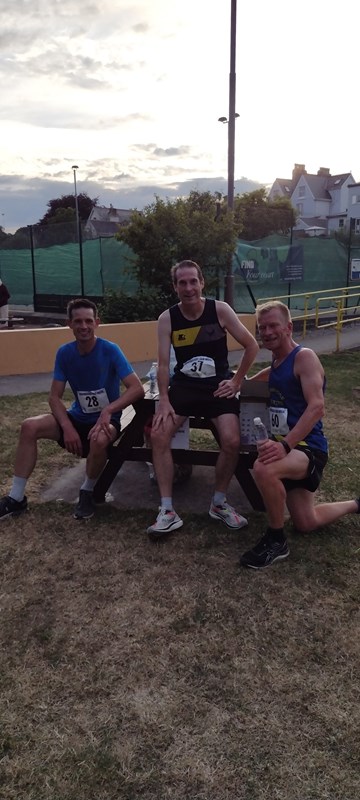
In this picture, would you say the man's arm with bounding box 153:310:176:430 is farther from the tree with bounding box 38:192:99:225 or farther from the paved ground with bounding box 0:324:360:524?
the tree with bounding box 38:192:99:225

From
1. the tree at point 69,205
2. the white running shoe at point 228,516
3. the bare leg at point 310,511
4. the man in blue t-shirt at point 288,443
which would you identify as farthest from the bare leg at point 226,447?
the tree at point 69,205

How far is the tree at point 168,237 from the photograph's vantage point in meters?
10.5

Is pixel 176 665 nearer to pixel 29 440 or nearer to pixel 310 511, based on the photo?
pixel 310 511

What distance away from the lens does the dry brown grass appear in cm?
179

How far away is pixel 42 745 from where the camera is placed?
6.23 feet

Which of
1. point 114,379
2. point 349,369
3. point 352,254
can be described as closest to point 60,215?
point 352,254

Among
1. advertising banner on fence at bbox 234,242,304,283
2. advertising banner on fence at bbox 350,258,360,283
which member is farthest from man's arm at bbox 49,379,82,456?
advertising banner on fence at bbox 350,258,360,283

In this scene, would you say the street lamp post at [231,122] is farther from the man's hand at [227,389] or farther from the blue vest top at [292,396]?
the blue vest top at [292,396]

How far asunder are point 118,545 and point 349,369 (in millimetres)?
6142

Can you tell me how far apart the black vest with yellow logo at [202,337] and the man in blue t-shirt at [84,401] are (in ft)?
1.13

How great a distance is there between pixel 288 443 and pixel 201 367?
78 cm

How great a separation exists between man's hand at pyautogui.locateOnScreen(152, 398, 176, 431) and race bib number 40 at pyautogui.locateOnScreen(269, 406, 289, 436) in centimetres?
59

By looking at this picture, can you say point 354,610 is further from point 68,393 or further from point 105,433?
point 68,393

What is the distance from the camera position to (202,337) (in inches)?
139
